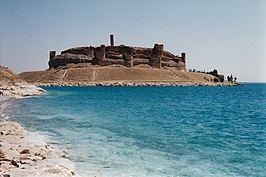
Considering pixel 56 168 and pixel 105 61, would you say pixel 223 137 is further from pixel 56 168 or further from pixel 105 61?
pixel 105 61

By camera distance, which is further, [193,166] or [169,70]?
[169,70]

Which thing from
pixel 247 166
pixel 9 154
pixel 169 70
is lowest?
pixel 247 166

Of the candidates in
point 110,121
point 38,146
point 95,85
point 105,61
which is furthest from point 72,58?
point 38,146

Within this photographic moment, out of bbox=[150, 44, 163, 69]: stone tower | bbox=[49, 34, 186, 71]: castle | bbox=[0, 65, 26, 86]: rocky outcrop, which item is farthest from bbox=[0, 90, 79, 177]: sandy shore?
bbox=[150, 44, 163, 69]: stone tower

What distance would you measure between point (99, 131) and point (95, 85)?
9349 centimetres

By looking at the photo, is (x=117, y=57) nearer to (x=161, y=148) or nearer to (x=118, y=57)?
(x=118, y=57)

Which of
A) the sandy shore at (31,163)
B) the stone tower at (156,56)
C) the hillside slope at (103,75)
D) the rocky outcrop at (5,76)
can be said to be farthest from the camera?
the stone tower at (156,56)

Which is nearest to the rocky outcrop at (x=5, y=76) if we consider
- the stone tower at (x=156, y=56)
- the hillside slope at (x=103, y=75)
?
the hillside slope at (x=103, y=75)

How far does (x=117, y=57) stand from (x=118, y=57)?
1.74 ft

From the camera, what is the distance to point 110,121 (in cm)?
2153

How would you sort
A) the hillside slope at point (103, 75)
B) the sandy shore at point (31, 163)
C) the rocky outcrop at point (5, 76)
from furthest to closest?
1. the hillside slope at point (103, 75)
2. the rocky outcrop at point (5, 76)
3. the sandy shore at point (31, 163)

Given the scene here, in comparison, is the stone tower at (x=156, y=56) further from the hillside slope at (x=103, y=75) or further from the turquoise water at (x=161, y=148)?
the turquoise water at (x=161, y=148)

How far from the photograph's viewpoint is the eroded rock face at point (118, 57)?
142 meters

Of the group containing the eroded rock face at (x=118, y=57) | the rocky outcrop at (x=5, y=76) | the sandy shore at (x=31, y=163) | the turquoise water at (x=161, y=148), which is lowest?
the turquoise water at (x=161, y=148)
